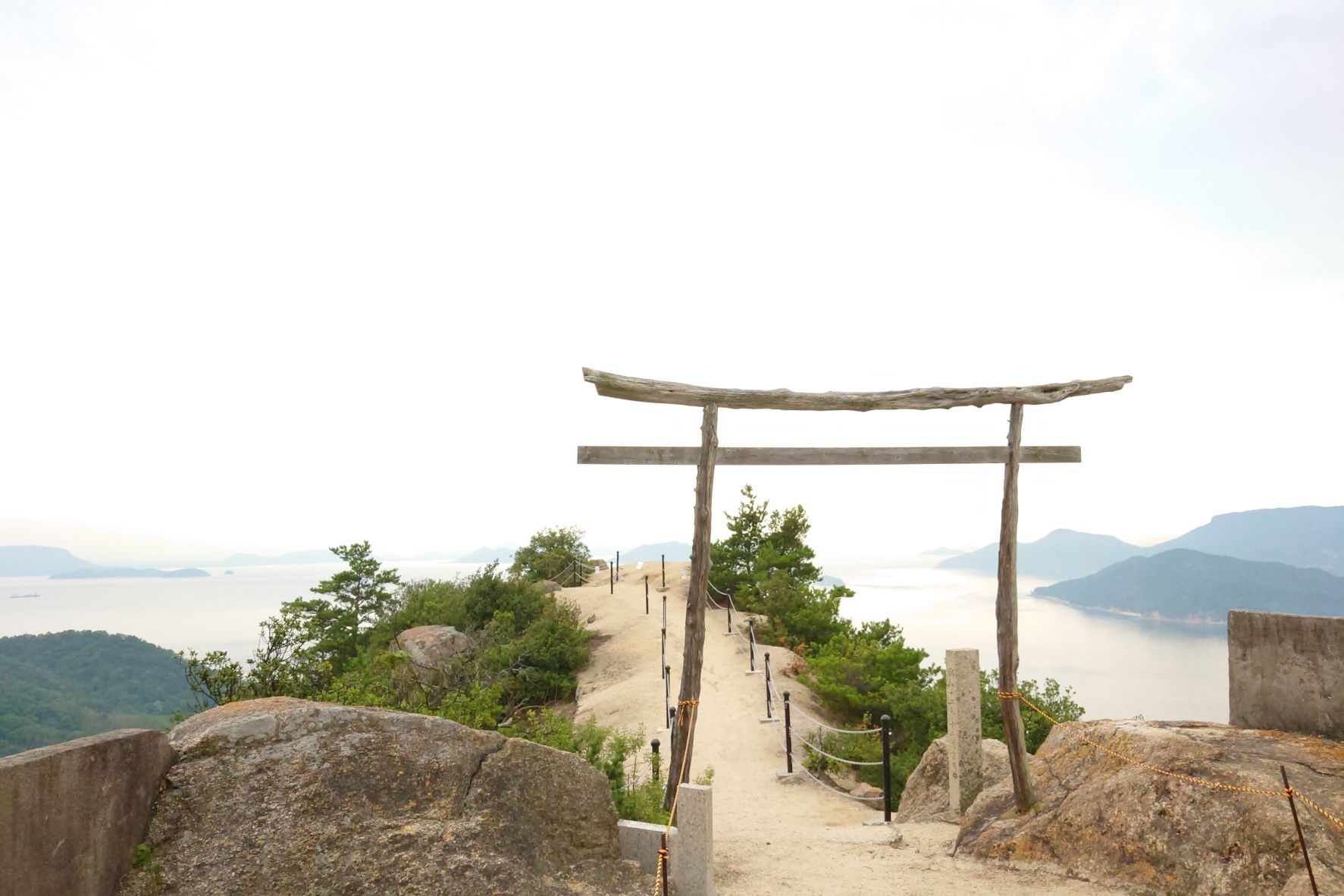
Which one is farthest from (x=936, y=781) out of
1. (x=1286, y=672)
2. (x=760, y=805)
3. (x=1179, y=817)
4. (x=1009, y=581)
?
(x=1286, y=672)

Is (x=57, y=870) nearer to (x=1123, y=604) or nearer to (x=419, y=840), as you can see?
(x=419, y=840)

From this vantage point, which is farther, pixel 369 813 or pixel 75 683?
pixel 75 683

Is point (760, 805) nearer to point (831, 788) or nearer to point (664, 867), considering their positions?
point (831, 788)

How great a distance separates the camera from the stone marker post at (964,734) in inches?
329

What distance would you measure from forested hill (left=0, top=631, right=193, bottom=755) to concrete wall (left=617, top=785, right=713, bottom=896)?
3112 centimetres

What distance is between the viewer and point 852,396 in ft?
24.8

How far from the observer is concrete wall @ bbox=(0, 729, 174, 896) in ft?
11.5

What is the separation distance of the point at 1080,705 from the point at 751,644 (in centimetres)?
629

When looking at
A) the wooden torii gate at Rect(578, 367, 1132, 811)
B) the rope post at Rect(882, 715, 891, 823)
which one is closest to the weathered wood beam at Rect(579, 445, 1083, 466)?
the wooden torii gate at Rect(578, 367, 1132, 811)

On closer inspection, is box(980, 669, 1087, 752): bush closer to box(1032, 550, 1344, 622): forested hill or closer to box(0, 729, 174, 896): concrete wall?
box(0, 729, 174, 896): concrete wall

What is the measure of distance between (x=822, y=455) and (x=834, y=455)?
0.13 meters

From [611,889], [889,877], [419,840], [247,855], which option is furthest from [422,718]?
[889,877]

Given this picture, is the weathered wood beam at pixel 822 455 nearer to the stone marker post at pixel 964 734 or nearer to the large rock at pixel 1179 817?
the stone marker post at pixel 964 734

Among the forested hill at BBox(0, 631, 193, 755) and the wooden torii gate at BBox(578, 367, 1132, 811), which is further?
the forested hill at BBox(0, 631, 193, 755)
